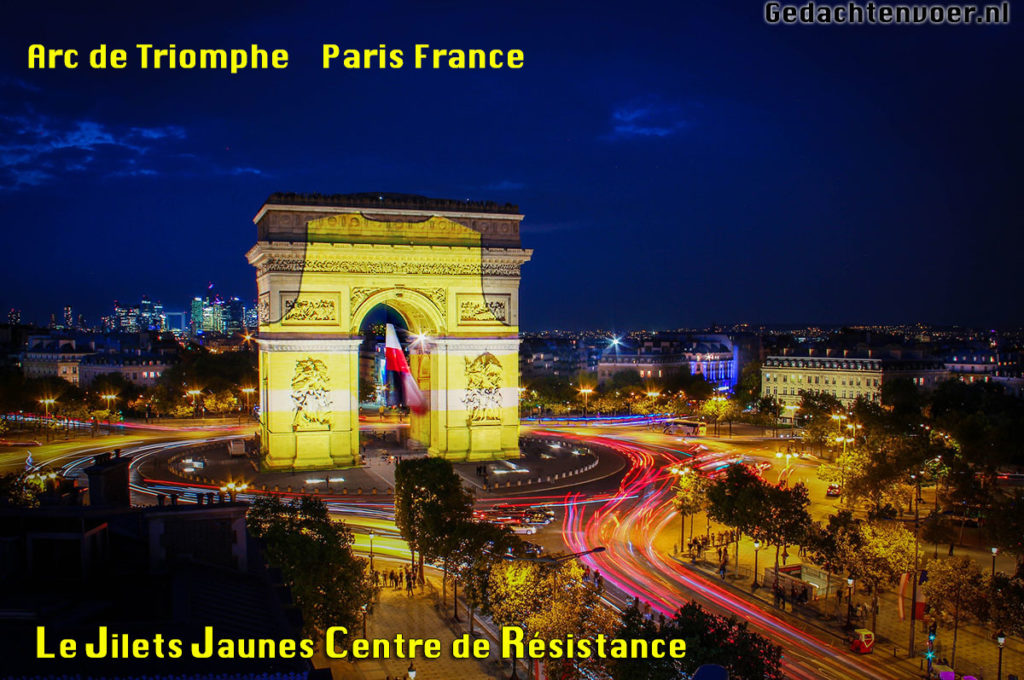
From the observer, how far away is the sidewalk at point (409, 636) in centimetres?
1769

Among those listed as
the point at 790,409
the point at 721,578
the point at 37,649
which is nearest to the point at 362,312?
the point at 721,578

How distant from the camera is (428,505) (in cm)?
2230

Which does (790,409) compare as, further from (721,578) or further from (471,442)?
(721,578)

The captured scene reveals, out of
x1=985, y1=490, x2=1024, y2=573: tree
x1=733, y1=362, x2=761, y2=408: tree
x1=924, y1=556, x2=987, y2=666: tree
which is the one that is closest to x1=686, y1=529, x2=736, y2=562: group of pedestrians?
x1=924, y1=556, x2=987, y2=666: tree

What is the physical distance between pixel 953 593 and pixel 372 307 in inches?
1106

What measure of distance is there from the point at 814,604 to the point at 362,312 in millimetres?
24872

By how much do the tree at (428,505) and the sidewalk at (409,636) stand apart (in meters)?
Result: 1.36

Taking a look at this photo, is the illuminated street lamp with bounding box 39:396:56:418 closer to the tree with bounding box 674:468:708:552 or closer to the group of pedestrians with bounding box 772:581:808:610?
the tree with bounding box 674:468:708:552

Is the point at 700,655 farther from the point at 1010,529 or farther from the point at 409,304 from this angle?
the point at 409,304

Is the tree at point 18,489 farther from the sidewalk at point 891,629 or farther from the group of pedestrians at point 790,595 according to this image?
the group of pedestrians at point 790,595

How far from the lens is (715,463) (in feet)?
149

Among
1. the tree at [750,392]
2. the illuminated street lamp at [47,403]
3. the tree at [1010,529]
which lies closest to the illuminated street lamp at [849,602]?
the tree at [1010,529]

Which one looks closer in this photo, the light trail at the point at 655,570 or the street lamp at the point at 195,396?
the light trail at the point at 655,570

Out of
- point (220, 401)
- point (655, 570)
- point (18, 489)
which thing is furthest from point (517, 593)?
point (220, 401)
